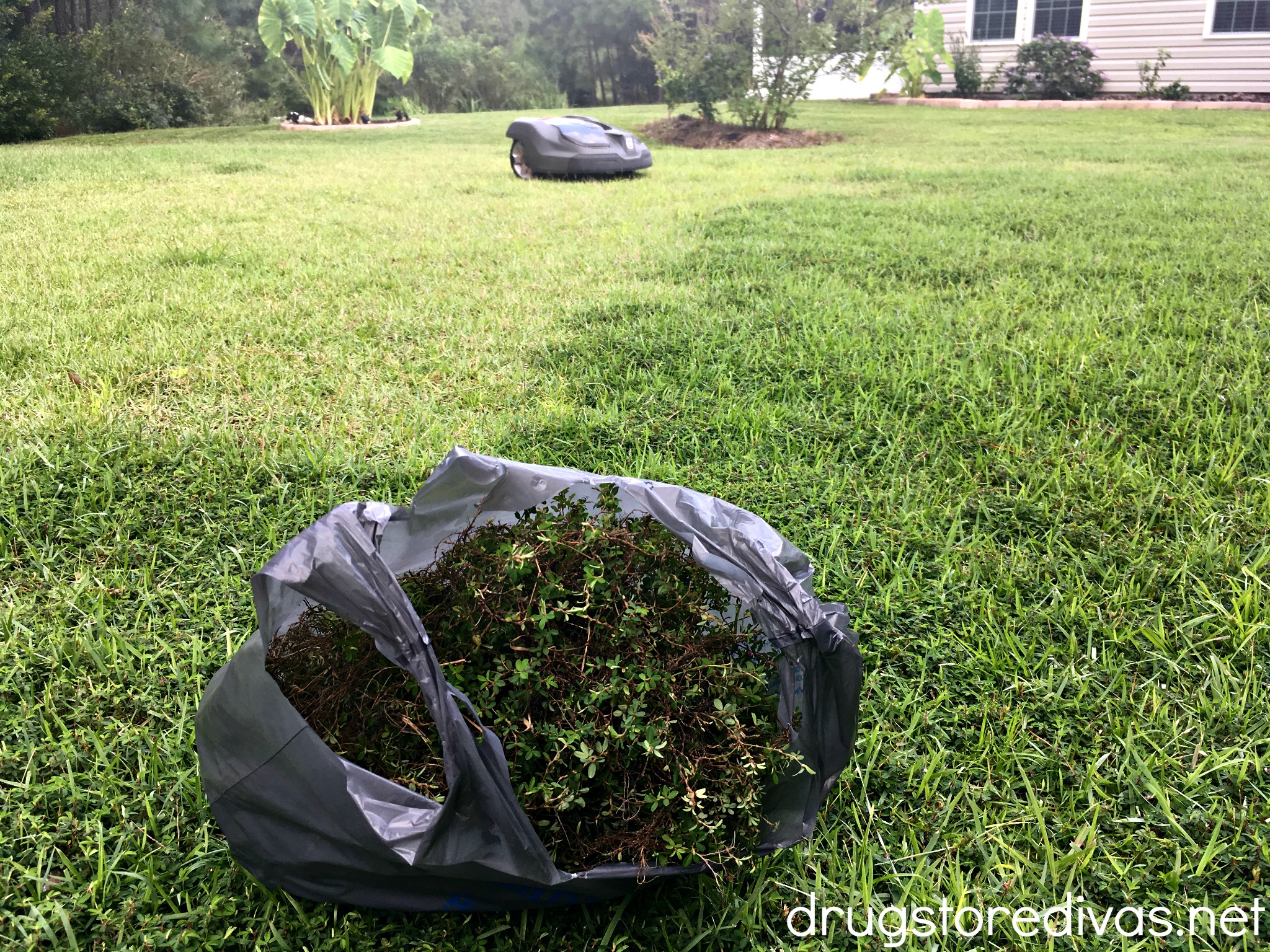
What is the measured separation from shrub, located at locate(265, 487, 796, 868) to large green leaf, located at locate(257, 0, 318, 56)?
1591cm

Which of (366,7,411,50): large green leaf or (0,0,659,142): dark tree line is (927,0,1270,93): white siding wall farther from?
(366,7,411,50): large green leaf

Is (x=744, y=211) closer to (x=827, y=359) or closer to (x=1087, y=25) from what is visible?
(x=827, y=359)

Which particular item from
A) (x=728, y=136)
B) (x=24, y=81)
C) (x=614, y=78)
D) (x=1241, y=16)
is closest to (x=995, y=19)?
(x=1241, y=16)

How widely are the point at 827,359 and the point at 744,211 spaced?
10.8ft

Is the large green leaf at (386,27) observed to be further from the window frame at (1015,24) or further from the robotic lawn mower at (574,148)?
the window frame at (1015,24)

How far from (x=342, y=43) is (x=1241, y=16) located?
16712 millimetres

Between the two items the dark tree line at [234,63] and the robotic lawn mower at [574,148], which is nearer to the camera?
the robotic lawn mower at [574,148]

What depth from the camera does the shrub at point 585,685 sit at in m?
1.19

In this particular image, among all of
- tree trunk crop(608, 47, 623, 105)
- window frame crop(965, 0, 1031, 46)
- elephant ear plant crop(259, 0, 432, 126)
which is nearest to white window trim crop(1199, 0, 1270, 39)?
window frame crop(965, 0, 1031, 46)

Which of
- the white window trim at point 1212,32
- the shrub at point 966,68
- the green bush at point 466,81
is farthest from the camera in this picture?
the green bush at point 466,81

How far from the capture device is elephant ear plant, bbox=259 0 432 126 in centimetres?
1441

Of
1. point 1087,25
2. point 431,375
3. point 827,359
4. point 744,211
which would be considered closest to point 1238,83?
point 1087,25

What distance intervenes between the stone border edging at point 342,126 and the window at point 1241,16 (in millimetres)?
15463

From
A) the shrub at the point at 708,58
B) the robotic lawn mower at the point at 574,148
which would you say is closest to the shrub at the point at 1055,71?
the shrub at the point at 708,58
